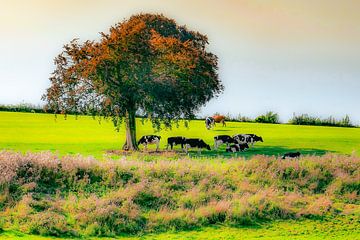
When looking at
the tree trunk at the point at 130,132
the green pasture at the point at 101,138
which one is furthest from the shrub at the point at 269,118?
the tree trunk at the point at 130,132

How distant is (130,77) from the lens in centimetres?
3547

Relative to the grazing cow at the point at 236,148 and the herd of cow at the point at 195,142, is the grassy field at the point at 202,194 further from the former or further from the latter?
the grazing cow at the point at 236,148

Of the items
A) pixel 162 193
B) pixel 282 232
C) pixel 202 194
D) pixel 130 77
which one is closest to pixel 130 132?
pixel 130 77

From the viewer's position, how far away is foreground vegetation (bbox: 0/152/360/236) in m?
20.0

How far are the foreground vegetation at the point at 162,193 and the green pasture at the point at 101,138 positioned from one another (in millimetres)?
7759

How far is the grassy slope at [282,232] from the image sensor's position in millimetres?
19125

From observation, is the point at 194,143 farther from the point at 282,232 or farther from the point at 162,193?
the point at 282,232

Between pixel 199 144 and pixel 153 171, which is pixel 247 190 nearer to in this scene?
pixel 153 171

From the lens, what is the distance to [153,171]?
25547 millimetres

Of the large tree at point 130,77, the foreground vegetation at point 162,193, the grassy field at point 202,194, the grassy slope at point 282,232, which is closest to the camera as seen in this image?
the grassy slope at point 282,232

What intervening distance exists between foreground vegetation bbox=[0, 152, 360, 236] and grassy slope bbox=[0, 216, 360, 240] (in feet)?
1.56

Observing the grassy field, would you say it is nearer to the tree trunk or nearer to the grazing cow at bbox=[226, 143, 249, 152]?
the tree trunk

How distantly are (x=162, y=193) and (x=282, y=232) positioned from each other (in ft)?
17.5

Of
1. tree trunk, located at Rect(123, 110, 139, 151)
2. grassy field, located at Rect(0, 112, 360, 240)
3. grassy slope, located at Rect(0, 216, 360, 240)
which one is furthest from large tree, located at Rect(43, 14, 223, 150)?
grassy slope, located at Rect(0, 216, 360, 240)
